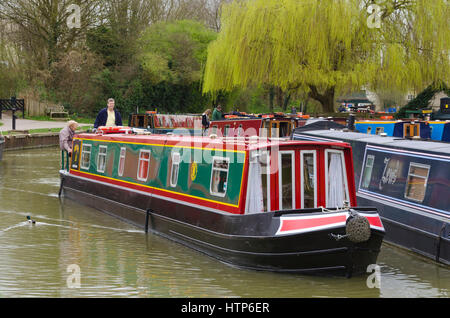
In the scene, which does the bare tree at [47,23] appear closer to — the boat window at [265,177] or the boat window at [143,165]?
the boat window at [143,165]

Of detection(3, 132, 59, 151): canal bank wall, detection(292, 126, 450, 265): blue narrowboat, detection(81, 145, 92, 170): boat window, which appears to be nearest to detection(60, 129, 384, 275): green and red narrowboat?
detection(292, 126, 450, 265): blue narrowboat

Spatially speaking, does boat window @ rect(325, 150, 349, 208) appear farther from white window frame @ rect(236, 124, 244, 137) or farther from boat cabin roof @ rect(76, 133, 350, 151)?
white window frame @ rect(236, 124, 244, 137)

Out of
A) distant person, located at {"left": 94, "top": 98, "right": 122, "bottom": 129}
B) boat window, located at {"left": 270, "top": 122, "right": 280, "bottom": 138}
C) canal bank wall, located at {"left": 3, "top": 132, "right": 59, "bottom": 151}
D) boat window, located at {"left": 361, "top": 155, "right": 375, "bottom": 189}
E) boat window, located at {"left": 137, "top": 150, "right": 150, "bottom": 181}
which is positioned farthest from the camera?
canal bank wall, located at {"left": 3, "top": 132, "right": 59, "bottom": 151}

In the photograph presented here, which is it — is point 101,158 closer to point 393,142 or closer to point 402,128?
point 393,142

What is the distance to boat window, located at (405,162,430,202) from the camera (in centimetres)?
964

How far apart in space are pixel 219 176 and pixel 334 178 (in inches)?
61.4

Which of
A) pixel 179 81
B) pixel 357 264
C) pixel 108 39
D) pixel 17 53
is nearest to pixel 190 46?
pixel 179 81

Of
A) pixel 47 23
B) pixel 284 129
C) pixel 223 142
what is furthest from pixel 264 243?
pixel 47 23

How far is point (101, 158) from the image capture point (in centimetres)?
1322

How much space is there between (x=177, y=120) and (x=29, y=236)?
15318 mm

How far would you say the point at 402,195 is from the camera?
10.1 m

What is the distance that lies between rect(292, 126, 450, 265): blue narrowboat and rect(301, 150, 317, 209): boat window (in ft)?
6.08
